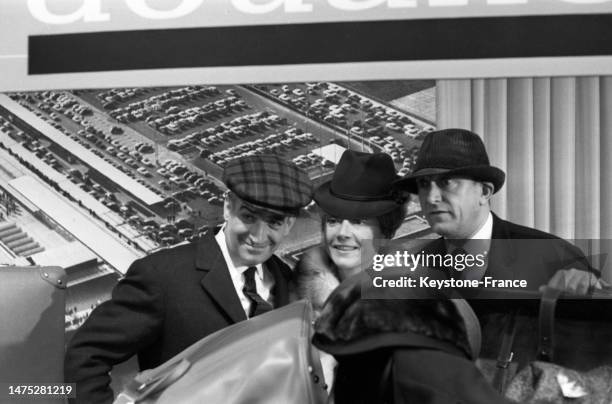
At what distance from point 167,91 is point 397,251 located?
1091mm

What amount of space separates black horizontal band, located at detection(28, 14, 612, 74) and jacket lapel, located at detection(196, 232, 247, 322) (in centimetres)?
70

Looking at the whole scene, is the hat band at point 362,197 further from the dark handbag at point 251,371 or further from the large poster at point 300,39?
the dark handbag at point 251,371

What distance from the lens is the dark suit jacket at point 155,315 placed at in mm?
2488

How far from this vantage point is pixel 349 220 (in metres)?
2.82

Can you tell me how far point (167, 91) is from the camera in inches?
121

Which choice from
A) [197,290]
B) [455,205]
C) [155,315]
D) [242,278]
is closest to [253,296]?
[242,278]

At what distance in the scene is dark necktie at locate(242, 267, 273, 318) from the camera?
266cm

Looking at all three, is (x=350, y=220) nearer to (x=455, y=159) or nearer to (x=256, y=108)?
(x=455, y=159)

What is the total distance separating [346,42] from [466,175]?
0.62 metres

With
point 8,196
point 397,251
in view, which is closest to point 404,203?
point 397,251

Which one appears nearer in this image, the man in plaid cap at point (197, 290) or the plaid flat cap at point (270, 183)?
the man in plaid cap at point (197, 290)

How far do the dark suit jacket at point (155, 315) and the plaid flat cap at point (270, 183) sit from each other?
0.20 m

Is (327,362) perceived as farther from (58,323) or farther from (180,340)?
(58,323)

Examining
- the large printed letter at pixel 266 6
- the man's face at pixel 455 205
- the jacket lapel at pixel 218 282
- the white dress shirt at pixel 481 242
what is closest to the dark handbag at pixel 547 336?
the white dress shirt at pixel 481 242
